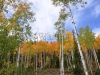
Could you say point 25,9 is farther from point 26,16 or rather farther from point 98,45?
point 98,45

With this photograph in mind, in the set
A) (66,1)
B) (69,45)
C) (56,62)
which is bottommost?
(56,62)

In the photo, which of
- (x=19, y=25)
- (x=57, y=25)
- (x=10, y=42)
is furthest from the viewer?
(x=57, y=25)

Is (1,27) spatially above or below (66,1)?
below

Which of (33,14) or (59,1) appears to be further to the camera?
(33,14)

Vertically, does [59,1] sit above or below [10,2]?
above

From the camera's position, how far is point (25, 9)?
63.3 ft

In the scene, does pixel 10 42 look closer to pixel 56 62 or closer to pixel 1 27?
pixel 1 27

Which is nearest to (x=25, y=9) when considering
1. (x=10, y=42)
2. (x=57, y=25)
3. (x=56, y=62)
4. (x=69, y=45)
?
(x=57, y=25)

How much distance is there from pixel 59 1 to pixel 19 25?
20.4 feet

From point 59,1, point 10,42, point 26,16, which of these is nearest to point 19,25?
point 26,16

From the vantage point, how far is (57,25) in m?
22.9

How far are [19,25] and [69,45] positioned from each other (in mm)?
17902

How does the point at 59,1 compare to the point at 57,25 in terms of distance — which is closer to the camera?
the point at 59,1

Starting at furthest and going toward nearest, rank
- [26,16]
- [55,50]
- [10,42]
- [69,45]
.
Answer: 1. [55,50]
2. [69,45]
3. [26,16]
4. [10,42]
